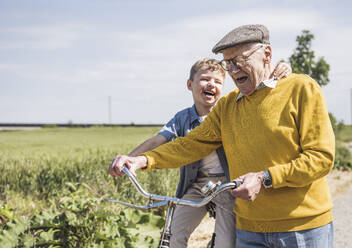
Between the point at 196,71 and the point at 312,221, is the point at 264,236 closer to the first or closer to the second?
the point at 312,221

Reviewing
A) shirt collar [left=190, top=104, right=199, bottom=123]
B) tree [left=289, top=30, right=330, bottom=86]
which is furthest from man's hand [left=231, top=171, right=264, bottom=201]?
tree [left=289, top=30, right=330, bottom=86]

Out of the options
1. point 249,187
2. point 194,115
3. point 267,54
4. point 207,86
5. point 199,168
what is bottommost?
point 199,168

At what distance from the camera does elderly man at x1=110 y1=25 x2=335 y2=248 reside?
2410 mm

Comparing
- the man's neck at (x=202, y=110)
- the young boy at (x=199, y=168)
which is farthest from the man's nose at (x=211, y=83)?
the man's neck at (x=202, y=110)

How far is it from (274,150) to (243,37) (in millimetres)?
683

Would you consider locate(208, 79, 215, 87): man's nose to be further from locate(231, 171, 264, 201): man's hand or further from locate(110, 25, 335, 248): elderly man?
locate(231, 171, 264, 201): man's hand

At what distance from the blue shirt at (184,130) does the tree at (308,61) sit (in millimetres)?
8432

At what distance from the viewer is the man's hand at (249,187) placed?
7.50 feet

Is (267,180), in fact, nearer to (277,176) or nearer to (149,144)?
(277,176)

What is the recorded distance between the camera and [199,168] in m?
3.84

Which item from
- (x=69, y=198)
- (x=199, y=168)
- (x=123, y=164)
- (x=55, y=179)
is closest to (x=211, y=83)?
(x=199, y=168)

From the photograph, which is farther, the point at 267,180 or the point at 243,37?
the point at 243,37

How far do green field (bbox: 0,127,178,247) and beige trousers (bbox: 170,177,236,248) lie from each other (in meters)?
0.79

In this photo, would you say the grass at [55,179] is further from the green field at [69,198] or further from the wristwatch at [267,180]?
the wristwatch at [267,180]
